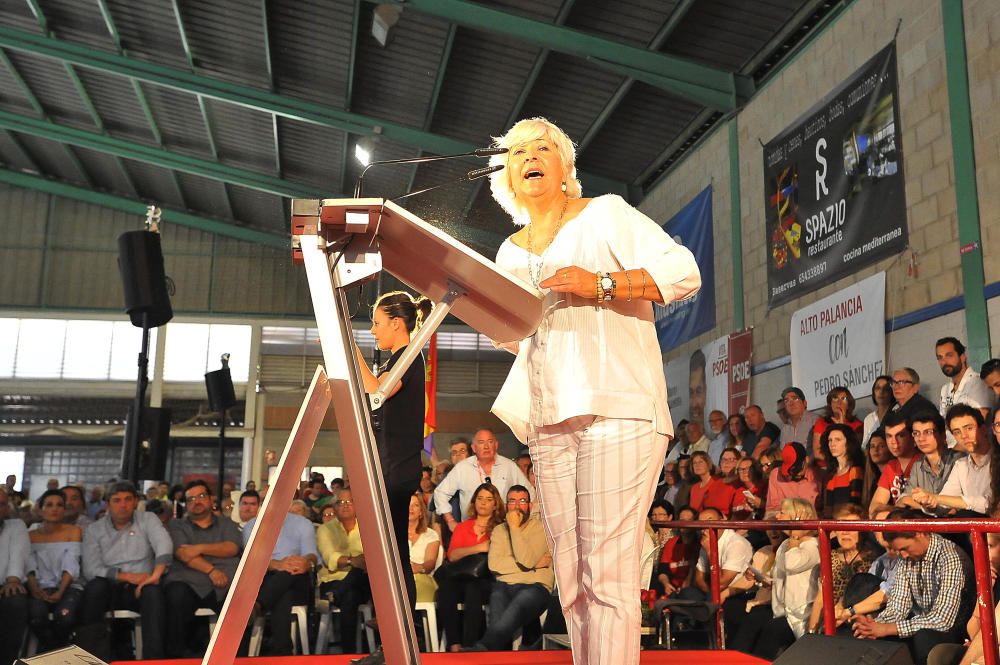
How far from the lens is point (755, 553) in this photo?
4922 millimetres

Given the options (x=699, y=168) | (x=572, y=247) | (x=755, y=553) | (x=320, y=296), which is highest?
(x=699, y=168)

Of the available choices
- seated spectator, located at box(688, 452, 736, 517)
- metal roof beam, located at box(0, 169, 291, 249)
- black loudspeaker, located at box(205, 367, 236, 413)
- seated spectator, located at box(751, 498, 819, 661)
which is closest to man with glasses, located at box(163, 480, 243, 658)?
seated spectator, located at box(751, 498, 819, 661)

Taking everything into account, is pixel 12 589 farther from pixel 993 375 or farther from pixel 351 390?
pixel 993 375

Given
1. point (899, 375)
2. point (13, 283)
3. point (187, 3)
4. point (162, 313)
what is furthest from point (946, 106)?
point (13, 283)

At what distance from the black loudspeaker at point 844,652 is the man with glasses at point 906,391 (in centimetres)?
299

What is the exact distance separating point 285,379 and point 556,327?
581 inches

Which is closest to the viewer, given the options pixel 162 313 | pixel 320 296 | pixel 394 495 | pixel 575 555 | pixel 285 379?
pixel 320 296

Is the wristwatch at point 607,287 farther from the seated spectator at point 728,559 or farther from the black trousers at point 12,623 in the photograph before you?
the black trousers at point 12,623

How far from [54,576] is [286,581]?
4.16ft

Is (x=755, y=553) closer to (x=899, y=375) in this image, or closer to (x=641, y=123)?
(x=899, y=375)

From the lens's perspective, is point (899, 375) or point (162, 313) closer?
point (899, 375)

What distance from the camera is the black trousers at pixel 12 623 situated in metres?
4.84

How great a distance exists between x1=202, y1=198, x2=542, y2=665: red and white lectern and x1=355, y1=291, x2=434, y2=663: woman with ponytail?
1128mm

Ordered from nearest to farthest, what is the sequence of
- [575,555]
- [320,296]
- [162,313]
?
[320,296], [575,555], [162,313]
